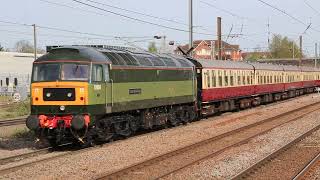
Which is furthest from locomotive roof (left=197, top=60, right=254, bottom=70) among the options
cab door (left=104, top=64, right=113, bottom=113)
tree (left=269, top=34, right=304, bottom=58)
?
tree (left=269, top=34, right=304, bottom=58)

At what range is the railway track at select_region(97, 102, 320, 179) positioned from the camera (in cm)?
1154

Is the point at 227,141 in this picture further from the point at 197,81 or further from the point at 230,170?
the point at 197,81

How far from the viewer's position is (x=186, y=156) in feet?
46.6

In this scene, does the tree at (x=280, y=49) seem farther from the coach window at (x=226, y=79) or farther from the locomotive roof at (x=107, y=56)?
the locomotive roof at (x=107, y=56)

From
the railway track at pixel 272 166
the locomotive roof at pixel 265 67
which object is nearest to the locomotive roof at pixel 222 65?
the locomotive roof at pixel 265 67

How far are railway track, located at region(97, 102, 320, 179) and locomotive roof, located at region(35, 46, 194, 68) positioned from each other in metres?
3.80

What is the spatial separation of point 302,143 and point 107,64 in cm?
692

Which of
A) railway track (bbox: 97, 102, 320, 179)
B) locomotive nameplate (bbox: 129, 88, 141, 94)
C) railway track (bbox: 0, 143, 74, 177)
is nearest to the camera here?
railway track (bbox: 97, 102, 320, 179)

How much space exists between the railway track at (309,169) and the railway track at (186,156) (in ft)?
8.91

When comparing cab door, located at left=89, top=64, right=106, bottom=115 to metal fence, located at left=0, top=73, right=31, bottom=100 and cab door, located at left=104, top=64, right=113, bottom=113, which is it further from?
metal fence, located at left=0, top=73, right=31, bottom=100

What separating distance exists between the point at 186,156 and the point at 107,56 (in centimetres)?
465

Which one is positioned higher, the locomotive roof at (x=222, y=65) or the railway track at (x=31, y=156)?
the locomotive roof at (x=222, y=65)

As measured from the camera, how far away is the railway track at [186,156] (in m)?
11.5

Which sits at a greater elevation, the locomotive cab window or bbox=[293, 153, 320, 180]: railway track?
the locomotive cab window
